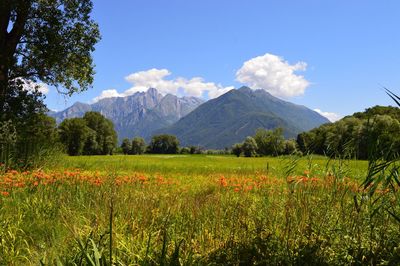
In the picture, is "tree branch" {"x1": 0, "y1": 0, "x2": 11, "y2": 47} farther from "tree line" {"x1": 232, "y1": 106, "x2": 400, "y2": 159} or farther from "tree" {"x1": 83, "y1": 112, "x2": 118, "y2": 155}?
"tree" {"x1": 83, "y1": 112, "x2": 118, "y2": 155}

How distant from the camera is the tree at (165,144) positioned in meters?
167

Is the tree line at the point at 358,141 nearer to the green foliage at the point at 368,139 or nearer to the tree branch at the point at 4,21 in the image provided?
the green foliage at the point at 368,139

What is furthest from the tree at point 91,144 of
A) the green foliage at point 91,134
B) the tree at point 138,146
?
the tree at point 138,146

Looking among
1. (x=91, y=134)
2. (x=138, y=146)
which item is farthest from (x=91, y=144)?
(x=138, y=146)

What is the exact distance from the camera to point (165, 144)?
168875mm

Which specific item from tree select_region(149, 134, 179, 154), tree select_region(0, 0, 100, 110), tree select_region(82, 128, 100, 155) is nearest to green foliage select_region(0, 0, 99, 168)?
tree select_region(0, 0, 100, 110)

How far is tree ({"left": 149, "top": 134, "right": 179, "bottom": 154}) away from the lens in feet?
547

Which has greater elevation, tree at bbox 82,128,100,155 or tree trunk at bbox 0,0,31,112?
tree trunk at bbox 0,0,31,112

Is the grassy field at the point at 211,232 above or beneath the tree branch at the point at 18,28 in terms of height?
beneath

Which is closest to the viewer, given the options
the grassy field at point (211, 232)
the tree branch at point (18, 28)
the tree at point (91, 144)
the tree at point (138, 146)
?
the grassy field at point (211, 232)

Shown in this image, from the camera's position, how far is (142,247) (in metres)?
4.45

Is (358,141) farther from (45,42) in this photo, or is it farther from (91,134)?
(91,134)

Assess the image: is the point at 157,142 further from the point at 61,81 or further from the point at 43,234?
the point at 43,234

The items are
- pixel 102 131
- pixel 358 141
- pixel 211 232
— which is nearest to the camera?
pixel 358 141
